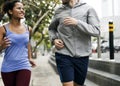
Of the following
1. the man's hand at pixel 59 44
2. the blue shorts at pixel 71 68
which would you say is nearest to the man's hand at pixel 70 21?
the man's hand at pixel 59 44

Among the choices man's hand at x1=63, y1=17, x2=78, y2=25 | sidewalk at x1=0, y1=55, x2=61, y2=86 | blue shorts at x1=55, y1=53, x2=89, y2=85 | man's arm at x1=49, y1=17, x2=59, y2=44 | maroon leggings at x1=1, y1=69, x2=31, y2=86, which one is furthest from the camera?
sidewalk at x1=0, y1=55, x2=61, y2=86

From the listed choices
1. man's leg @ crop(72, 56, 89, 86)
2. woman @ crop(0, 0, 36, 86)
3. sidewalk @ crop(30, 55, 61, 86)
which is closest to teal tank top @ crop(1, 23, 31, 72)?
woman @ crop(0, 0, 36, 86)

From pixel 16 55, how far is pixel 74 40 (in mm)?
712

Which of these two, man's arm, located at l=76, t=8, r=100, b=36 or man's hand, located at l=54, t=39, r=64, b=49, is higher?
man's arm, located at l=76, t=8, r=100, b=36

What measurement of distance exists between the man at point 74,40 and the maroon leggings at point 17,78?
0.40 metres

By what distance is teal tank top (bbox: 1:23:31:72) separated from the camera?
480 cm

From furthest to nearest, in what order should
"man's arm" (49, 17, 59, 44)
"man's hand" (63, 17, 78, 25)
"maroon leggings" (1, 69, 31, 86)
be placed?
"man's arm" (49, 17, 59, 44)
"maroon leggings" (1, 69, 31, 86)
"man's hand" (63, 17, 78, 25)

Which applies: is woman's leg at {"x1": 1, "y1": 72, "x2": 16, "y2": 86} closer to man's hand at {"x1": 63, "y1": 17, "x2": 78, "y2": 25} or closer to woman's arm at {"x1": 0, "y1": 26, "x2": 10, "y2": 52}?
woman's arm at {"x1": 0, "y1": 26, "x2": 10, "y2": 52}

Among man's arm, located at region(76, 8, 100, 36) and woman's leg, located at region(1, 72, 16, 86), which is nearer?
man's arm, located at region(76, 8, 100, 36)

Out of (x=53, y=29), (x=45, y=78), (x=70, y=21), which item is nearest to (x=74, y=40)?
(x=70, y=21)

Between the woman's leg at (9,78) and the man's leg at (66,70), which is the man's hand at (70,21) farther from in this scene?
the woman's leg at (9,78)

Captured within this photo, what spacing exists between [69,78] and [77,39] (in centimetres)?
48

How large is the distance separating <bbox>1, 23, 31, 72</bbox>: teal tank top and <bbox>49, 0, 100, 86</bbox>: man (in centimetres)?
38

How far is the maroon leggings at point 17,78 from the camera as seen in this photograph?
15.6ft
